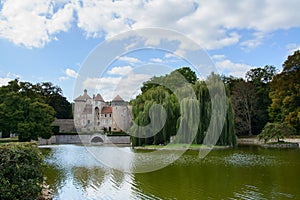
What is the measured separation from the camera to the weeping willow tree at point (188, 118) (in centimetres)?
2039

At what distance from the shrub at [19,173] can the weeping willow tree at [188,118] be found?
15552 mm

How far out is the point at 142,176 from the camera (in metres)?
9.48

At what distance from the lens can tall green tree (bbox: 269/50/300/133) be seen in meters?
26.6

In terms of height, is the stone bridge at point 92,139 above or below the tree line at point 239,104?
below

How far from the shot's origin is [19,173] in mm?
5133

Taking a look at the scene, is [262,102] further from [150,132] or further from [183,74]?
[150,132]

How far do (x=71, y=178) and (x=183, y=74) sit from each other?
26497 mm

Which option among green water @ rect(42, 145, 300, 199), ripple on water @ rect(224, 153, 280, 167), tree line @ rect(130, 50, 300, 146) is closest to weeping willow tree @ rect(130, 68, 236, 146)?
tree line @ rect(130, 50, 300, 146)

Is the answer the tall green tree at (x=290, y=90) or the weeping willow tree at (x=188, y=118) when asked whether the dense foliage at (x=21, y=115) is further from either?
the tall green tree at (x=290, y=90)

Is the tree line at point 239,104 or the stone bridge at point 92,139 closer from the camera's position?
the tree line at point 239,104

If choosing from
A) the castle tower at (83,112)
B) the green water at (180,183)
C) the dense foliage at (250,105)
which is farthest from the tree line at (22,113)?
the dense foliage at (250,105)

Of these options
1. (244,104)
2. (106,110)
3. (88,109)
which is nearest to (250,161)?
(244,104)

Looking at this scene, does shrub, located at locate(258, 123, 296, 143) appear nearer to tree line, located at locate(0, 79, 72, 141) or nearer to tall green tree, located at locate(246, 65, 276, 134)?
tall green tree, located at locate(246, 65, 276, 134)

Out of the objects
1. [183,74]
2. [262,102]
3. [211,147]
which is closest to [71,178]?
[211,147]
